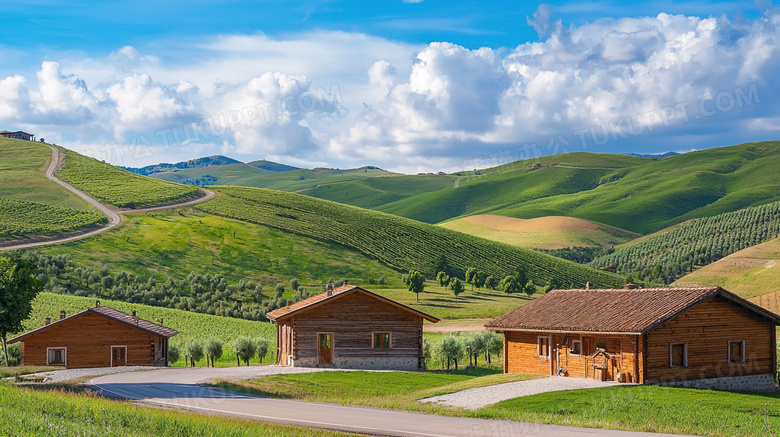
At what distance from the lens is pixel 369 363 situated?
159 feet

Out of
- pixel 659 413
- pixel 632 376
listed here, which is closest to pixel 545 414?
pixel 659 413

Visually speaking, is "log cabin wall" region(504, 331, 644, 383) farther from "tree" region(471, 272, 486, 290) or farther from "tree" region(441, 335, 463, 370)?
"tree" region(471, 272, 486, 290)

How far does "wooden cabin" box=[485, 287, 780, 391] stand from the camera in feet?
116

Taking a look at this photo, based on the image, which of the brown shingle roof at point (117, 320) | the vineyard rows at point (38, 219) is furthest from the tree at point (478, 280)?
the brown shingle roof at point (117, 320)

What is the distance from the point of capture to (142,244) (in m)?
114

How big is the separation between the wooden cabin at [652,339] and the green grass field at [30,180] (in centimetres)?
11911

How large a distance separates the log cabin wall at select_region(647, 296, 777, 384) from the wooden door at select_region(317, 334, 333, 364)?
20315 millimetres

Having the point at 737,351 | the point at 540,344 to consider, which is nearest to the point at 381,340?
the point at 540,344

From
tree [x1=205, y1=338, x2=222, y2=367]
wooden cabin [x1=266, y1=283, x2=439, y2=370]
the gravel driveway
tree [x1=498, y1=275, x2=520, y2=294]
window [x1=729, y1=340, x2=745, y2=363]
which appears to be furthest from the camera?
tree [x1=498, y1=275, x2=520, y2=294]

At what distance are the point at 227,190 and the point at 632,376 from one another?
493 feet

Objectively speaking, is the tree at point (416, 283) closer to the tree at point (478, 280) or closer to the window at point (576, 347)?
the tree at point (478, 280)

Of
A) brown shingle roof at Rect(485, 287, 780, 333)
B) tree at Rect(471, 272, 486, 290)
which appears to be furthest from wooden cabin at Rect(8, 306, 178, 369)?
tree at Rect(471, 272, 486, 290)

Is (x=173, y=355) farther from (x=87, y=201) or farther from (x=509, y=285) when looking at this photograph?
(x=87, y=201)

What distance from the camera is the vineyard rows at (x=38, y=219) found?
113250mm
